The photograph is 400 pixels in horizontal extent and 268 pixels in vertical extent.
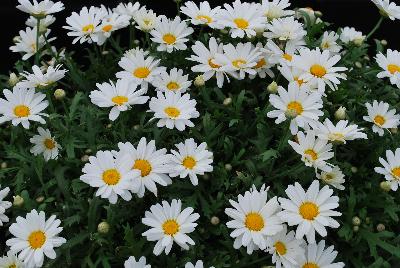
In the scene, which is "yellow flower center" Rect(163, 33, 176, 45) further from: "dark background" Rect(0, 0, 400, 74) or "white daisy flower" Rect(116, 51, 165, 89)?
"dark background" Rect(0, 0, 400, 74)

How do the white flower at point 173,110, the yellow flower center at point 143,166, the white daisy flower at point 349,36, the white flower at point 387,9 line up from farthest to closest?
the white daisy flower at point 349,36
the white flower at point 387,9
the white flower at point 173,110
the yellow flower center at point 143,166

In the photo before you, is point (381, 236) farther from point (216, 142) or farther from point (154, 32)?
point (154, 32)

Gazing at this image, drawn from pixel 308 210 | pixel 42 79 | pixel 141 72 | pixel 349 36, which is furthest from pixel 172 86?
pixel 349 36

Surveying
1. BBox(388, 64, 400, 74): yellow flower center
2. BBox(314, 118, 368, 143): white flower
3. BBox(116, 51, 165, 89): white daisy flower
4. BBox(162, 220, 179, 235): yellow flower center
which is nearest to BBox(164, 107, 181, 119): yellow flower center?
BBox(116, 51, 165, 89): white daisy flower

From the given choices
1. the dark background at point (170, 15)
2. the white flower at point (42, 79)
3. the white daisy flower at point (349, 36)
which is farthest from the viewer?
the dark background at point (170, 15)

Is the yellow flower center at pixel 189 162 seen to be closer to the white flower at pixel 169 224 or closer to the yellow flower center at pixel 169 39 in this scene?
the white flower at pixel 169 224

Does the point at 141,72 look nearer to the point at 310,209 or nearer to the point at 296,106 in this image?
the point at 296,106

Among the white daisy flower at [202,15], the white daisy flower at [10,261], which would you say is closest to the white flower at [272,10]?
the white daisy flower at [202,15]
